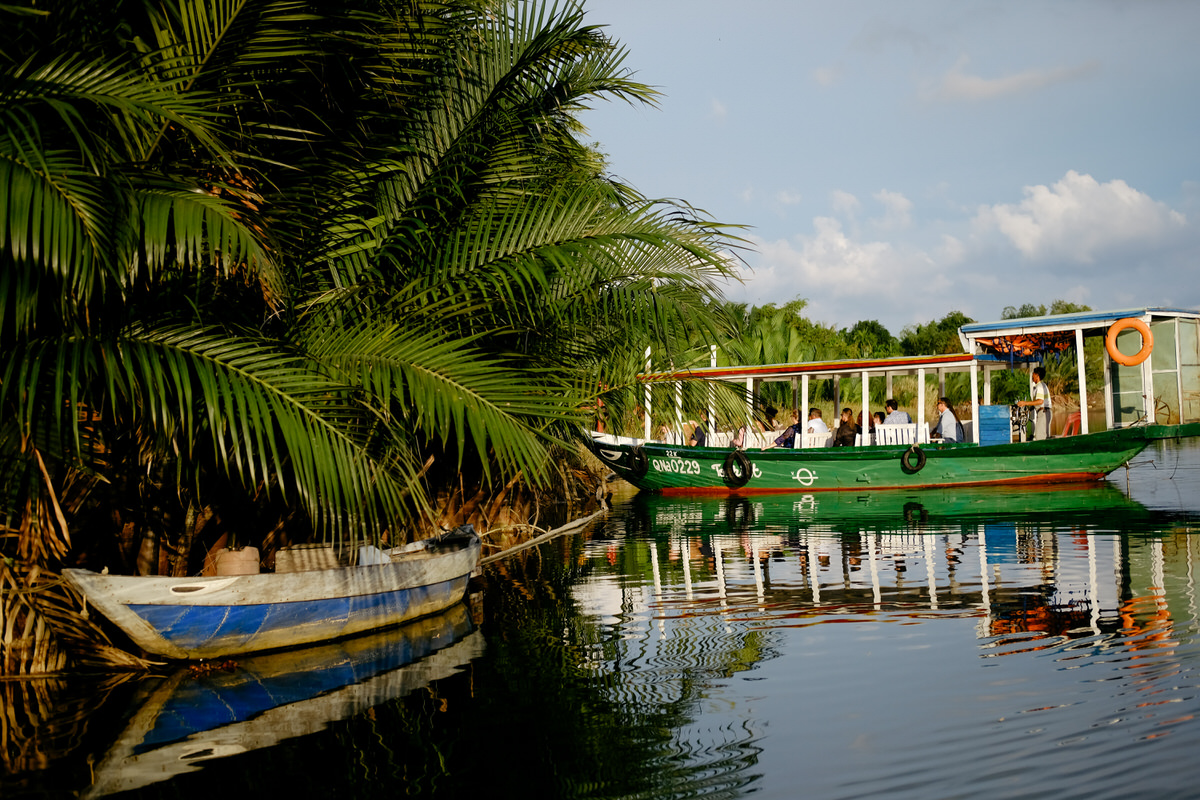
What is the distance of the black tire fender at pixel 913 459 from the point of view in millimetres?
19375

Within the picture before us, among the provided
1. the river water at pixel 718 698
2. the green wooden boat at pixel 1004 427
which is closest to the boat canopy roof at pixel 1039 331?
the green wooden boat at pixel 1004 427

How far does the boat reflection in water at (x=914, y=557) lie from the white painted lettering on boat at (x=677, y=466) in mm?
1981

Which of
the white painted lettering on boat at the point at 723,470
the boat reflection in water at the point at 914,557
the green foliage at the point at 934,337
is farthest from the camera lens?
the green foliage at the point at 934,337

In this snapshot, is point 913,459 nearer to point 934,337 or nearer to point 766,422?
point 766,422

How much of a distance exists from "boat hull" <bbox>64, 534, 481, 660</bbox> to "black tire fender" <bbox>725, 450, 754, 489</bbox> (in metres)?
12.0

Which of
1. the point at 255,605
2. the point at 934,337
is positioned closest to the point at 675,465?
the point at 255,605

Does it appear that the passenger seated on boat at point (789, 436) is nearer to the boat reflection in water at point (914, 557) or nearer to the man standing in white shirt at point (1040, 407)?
the boat reflection in water at point (914, 557)

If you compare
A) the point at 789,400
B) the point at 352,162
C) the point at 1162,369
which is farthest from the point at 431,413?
the point at 789,400

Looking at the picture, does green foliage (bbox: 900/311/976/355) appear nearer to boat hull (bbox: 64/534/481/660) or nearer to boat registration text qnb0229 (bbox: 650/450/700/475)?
boat registration text qnb0229 (bbox: 650/450/700/475)

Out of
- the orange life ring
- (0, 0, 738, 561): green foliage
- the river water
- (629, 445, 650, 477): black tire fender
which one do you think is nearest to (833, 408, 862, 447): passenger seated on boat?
(629, 445, 650, 477): black tire fender

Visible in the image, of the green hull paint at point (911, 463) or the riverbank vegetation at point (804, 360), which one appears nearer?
the riverbank vegetation at point (804, 360)

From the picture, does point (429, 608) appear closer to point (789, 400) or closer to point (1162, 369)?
point (1162, 369)

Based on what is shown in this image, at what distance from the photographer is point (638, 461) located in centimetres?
2167

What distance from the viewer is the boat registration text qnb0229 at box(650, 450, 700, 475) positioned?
21156 millimetres
